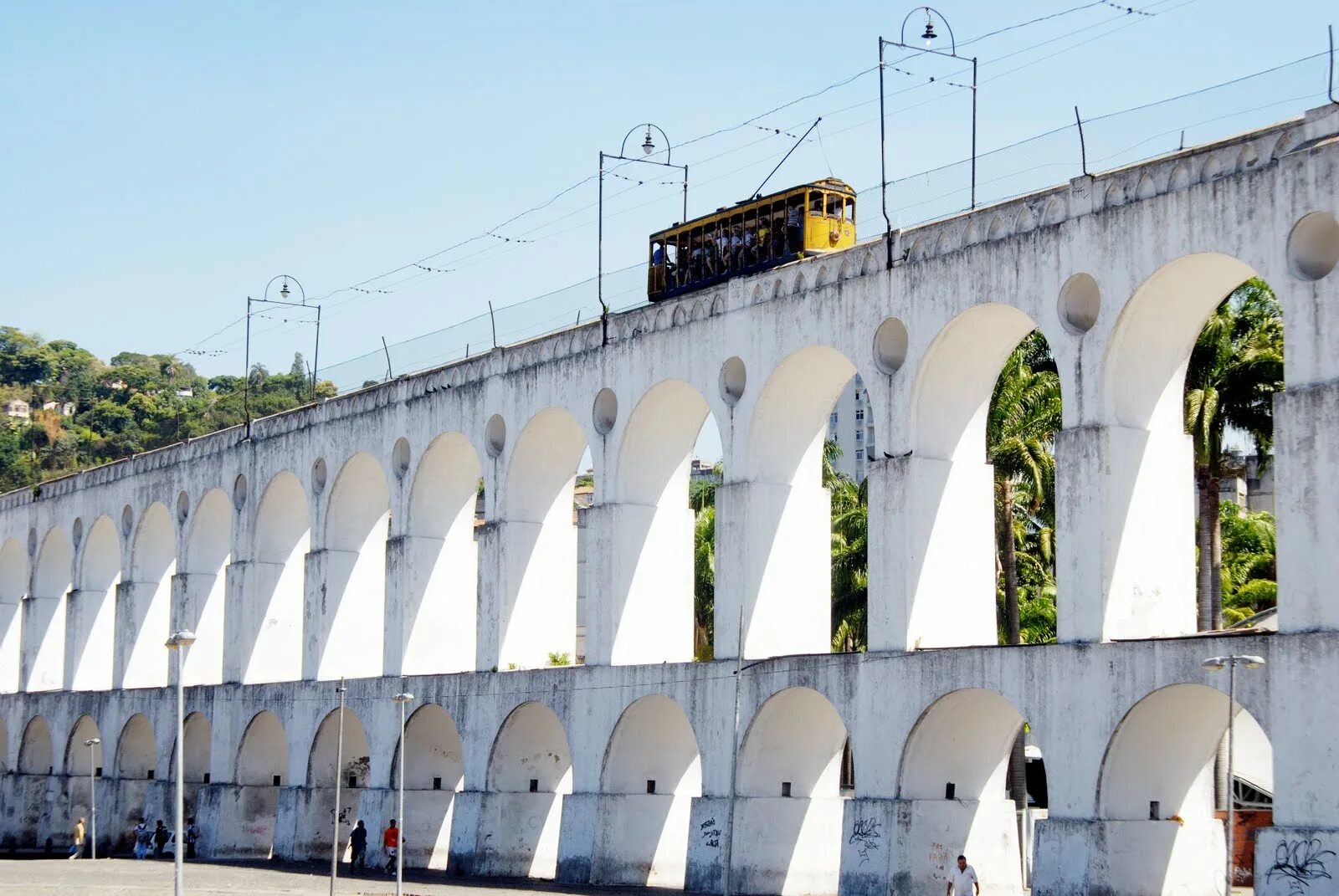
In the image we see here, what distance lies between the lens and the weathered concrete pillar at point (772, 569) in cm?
3641

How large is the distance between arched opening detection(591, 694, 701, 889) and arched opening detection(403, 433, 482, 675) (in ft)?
25.7

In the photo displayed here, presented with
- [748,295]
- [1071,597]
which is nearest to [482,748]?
[748,295]

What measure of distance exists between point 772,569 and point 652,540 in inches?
165

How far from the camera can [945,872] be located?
31859 mm

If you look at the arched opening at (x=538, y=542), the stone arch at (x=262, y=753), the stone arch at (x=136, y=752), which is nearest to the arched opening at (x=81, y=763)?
the stone arch at (x=136, y=752)

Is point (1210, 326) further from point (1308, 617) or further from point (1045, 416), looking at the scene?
point (1308, 617)

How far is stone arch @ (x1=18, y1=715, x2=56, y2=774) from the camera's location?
6456cm

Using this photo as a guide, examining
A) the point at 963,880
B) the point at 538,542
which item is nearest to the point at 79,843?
the point at 538,542

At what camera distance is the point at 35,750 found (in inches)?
2564

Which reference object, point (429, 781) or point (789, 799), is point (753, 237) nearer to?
point (789, 799)

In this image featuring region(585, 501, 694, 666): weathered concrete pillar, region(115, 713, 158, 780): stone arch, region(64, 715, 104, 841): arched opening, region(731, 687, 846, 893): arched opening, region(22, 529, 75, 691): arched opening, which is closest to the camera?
region(731, 687, 846, 893): arched opening

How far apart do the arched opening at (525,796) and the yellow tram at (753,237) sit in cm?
954

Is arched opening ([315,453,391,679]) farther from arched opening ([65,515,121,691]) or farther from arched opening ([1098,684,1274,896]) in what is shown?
arched opening ([1098,684,1274,896])

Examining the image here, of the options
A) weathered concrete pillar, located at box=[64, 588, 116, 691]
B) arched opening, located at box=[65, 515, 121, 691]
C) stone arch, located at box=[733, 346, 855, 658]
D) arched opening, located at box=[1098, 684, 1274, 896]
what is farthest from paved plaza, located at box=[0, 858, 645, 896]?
arched opening, located at box=[65, 515, 121, 691]
